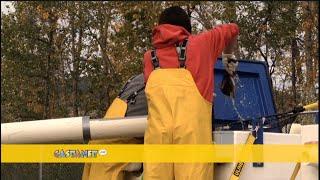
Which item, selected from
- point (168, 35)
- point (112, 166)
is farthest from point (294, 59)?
point (168, 35)

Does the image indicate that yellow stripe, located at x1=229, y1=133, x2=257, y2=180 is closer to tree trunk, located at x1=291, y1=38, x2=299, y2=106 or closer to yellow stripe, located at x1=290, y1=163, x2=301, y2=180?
yellow stripe, located at x1=290, y1=163, x2=301, y2=180

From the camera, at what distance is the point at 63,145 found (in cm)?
334

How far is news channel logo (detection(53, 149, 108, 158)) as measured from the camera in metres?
3.30

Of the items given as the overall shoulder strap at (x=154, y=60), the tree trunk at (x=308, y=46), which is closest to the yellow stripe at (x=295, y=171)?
the overall shoulder strap at (x=154, y=60)

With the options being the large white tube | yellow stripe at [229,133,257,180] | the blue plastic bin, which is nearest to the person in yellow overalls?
yellow stripe at [229,133,257,180]

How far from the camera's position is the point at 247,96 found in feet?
12.6

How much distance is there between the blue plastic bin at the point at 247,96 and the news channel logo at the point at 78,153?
25.8 inches

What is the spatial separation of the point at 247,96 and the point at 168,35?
2.81ft

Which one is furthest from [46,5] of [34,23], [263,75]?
[263,75]

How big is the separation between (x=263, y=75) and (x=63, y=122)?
1.37m

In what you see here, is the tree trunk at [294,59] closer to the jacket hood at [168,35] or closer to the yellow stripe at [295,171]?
the jacket hood at [168,35]

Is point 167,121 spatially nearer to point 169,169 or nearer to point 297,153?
point 169,169

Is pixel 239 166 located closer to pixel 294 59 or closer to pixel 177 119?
pixel 177 119

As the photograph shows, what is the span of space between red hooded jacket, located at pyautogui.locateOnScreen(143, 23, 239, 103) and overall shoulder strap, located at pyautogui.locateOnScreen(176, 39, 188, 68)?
0.05 ft
